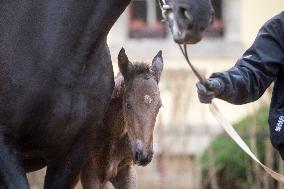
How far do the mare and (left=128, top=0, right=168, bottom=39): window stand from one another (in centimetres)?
1161

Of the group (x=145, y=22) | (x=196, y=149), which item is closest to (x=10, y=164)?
(x=196, y=149)

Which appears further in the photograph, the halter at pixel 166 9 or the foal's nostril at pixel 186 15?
the halter at pixel 166 9

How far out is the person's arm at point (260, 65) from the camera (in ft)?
18.0

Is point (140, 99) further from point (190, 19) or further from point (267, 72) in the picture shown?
point (190, 19)

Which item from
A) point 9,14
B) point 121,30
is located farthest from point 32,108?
point 121,30

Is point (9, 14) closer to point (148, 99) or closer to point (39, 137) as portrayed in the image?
point (39, 137)

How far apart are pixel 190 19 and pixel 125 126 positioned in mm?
1534

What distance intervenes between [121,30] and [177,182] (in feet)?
17.5

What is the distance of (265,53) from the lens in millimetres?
5645

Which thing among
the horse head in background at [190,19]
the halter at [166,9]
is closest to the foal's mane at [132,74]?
the halter at [166,9]

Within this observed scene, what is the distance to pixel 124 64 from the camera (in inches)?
237

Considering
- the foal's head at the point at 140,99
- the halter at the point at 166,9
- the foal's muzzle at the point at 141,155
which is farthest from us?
the foal's head at the point at 140,99

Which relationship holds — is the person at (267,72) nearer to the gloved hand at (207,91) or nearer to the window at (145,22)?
the gloved hand at (207,91)

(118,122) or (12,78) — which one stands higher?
(12,78)
